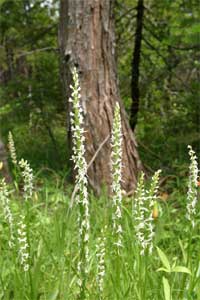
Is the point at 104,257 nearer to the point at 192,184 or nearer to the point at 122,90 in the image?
the point at 192,184

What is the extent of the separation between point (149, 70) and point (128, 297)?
529 cm

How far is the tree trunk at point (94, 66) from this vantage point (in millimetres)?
4535

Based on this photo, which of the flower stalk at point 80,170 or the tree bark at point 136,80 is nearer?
the flower stalk at point 80,170

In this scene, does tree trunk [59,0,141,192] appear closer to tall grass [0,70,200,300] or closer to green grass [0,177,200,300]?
green grass [0,177,200,300]

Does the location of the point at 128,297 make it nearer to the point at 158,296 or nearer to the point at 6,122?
the point at 158,296

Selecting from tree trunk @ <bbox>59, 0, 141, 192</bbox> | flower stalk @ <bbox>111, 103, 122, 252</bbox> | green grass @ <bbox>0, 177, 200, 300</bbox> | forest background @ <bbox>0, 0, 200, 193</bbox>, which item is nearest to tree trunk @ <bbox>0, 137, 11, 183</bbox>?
forest background @ <bbox>0, 0, 200, 193</bbox>

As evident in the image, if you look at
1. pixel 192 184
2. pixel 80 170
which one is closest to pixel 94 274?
pixel 192 184

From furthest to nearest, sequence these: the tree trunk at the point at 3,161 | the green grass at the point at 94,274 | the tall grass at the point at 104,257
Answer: the tree trunk at the point at 3,161 → the green grass at the point at 94,274 → the tall grass at the point at 104,257

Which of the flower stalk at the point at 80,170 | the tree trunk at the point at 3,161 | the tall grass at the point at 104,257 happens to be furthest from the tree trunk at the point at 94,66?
the flower stalk at the point at 80,170

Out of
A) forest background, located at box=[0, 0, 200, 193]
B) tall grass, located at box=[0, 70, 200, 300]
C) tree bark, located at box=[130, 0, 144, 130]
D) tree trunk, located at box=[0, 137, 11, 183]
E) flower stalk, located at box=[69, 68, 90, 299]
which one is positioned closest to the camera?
flower stalk, located at box=[69, 68, 90, 299]

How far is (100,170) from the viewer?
4.57 m

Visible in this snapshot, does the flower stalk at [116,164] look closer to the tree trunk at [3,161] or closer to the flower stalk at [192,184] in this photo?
the flower stalk at [192,184]

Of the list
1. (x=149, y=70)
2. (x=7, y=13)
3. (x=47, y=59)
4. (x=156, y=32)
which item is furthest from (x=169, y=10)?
(x=7, y=13)

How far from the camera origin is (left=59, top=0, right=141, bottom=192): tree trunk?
454 cm
